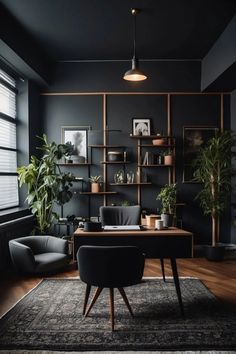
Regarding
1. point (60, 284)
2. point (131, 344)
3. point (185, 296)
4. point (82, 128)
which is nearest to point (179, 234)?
point (185, 296)

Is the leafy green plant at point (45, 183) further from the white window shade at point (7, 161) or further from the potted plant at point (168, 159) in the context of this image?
the potted plant at point (168, 159)

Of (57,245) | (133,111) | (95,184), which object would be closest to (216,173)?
(133,111)

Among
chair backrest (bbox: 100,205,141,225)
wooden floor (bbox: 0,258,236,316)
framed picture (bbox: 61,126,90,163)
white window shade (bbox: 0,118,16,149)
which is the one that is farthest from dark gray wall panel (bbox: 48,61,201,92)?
wooden floor (bbox: 0,258,236,316)

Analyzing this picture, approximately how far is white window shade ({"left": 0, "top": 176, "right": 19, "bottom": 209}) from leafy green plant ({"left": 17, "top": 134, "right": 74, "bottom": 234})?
216 millimetres

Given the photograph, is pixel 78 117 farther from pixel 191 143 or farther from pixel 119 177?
pixel 191 143

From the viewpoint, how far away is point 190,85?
593 cm

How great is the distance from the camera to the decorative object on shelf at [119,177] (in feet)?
18.9

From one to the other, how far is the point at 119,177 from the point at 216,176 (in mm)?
1729

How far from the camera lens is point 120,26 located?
459cm

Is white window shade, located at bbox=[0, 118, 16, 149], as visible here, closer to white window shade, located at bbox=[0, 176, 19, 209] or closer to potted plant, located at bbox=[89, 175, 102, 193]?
white window shade, located at bbox=[0, 176, 19, 209]

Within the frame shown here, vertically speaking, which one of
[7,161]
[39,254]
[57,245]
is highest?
[7,161]

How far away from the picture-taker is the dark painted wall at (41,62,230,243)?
5.94 metres

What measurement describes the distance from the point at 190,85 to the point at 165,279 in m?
3.68

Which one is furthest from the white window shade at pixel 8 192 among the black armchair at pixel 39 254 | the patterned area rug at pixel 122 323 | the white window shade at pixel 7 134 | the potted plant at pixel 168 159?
the potted plant at pixel 168 159
